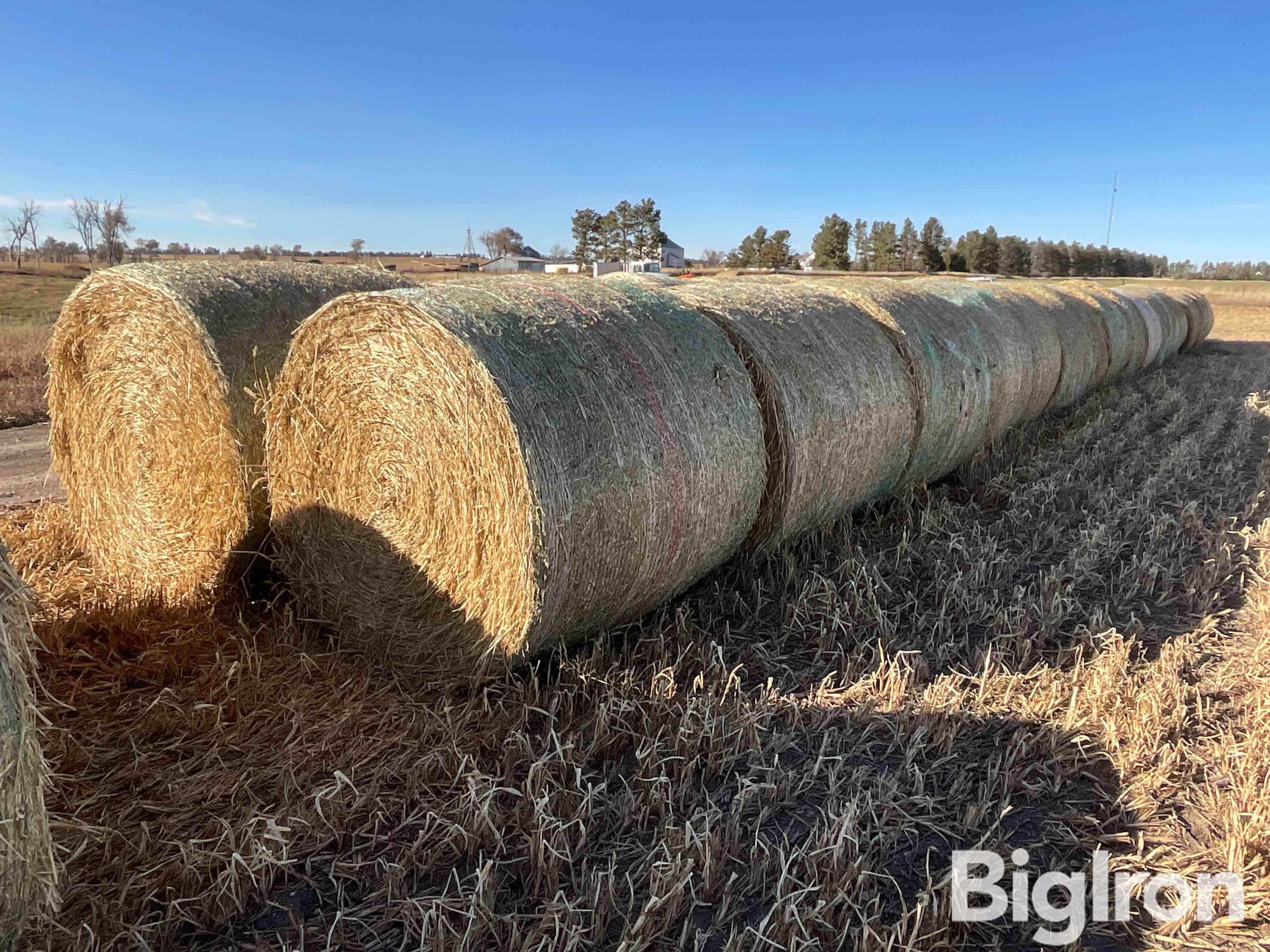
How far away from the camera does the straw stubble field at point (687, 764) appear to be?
87.5 inches

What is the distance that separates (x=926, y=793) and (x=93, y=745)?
3041 mm

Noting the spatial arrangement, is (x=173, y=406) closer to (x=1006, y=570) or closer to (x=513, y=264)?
(x=1006, y=570)

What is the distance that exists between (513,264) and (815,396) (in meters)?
64.4

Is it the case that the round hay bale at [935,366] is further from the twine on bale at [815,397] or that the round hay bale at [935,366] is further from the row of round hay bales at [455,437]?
the row of round hay bales at [455,437]

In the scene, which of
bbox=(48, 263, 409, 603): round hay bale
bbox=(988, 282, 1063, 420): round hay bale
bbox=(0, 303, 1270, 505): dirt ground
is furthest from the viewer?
bbox=(988, 282, 1063, 420): round hay bale

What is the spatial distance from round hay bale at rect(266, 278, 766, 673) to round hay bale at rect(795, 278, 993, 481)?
2.21 meters

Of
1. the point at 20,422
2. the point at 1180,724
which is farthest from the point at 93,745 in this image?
the point at 20,422

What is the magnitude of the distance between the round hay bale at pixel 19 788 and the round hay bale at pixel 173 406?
1.79 m

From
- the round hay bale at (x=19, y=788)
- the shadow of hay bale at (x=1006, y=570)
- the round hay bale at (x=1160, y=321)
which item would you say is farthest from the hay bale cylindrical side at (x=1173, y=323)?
the round hay bale at (x=19, y=788)

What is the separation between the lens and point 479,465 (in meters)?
3.11

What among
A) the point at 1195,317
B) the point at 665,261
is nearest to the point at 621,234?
the point at 665,261

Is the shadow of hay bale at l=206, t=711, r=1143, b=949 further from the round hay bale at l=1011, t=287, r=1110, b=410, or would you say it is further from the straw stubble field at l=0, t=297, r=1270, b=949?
the round hay bale at l=1011, t=287, r=1110, b=410

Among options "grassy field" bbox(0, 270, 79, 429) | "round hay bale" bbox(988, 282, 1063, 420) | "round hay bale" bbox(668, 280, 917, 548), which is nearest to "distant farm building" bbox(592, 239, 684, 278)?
"grassy field" bbox(0, 270, 79, 429)

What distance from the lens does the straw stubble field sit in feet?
7.29
